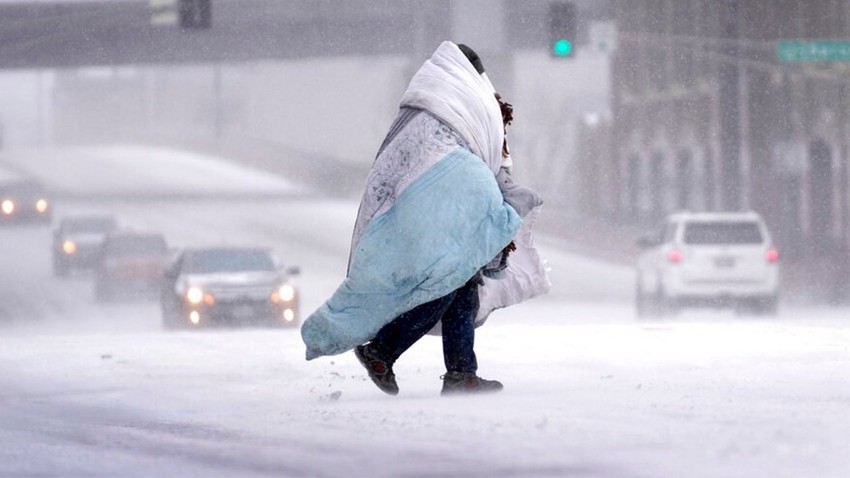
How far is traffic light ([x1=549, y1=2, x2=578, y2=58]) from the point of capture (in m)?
24.5

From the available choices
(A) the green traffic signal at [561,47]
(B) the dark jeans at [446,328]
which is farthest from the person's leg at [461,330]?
(A) the green traffic signal at [561,47]

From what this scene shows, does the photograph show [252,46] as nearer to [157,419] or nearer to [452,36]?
[452,36]

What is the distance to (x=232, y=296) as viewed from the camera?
2244 cm

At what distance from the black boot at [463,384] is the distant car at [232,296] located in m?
14.4

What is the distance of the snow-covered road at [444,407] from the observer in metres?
5.45

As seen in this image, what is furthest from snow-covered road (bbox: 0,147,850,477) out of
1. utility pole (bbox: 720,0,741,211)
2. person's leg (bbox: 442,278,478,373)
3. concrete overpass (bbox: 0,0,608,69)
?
utility pole (bbox: 720,0,741,211)

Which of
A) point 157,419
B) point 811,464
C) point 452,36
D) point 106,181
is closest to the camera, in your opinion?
point 811,464

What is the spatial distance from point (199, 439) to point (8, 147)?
4207cm

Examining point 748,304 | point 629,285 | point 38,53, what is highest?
point 38,53

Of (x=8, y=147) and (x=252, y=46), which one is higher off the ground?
(x=252, y=46)

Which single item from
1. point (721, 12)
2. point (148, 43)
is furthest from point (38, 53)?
point (721, 12)

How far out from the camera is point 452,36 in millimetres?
36688

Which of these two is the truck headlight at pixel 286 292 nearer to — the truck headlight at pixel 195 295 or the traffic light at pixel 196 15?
the truck headlight at pixel 195 295

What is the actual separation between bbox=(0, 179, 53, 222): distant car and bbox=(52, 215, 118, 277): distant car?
8.17m
